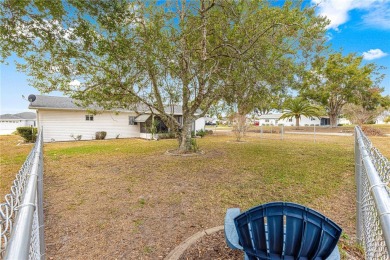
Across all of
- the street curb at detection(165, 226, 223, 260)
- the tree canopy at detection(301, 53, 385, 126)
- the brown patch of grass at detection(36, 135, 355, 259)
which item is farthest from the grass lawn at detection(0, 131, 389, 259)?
the tree canopy at detection(301, 53, 385, 126)

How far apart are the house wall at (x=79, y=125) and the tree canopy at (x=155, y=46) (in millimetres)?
10440

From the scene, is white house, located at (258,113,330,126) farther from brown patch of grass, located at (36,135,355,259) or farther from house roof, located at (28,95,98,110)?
brown patch of grass, located at (36,135,355,259)

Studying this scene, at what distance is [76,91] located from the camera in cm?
745

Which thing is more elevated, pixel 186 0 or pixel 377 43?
pixel 377 43

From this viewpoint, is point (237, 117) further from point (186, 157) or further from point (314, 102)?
point (314, 102)

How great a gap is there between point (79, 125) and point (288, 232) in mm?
19024

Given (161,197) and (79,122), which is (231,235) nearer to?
(161,197)

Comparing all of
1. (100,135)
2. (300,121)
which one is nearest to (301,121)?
(300,121)

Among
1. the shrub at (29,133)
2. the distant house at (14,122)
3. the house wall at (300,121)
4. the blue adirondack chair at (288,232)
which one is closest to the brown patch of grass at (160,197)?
the blue adirondack chair at (288,232)

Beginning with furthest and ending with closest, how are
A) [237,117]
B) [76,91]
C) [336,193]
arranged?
[237,117] → [76,91] → [336,193]

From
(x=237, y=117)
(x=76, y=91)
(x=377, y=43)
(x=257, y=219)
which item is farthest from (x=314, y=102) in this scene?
(x=257, y=219)

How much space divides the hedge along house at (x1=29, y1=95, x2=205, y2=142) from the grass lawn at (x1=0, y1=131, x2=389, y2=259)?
826 cm

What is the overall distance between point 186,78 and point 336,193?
6.03 meters

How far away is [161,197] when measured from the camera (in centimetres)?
477
